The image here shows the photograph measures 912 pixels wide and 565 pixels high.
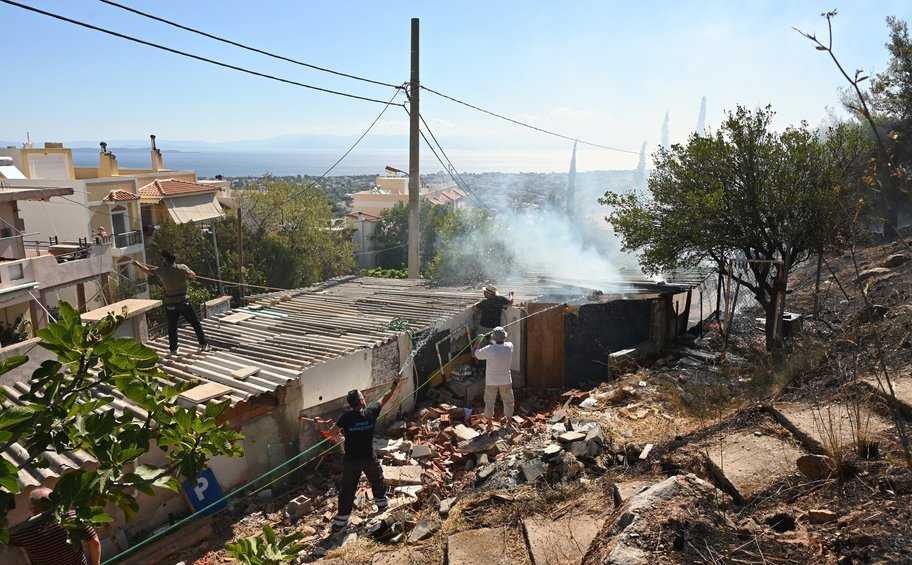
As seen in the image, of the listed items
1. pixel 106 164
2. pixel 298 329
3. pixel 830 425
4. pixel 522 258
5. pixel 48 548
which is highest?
pixel 106 164

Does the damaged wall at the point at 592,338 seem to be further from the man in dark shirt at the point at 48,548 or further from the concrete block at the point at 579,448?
the man in dark shirt at the point at 48,548

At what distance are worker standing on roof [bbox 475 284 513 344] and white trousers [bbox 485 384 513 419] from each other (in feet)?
10.1

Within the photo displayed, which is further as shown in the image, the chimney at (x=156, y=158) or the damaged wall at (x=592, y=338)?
the chimney at (x=156, y=158)

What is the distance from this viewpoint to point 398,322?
10.7 m

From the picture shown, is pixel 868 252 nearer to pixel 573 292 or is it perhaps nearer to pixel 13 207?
pixel 573 292

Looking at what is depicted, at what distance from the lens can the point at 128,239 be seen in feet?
95.5

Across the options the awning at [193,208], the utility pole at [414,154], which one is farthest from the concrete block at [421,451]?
the awning at [193,208]

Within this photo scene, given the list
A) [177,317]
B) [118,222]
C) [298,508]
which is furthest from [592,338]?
[118,222]

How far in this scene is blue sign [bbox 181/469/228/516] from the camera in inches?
294

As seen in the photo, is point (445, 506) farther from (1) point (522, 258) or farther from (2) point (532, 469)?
(1) point (522, 258)

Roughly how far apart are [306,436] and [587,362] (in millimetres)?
5578

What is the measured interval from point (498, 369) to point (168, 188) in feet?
95.7

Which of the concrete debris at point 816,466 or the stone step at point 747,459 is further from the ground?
the concrete debris at point 816,466

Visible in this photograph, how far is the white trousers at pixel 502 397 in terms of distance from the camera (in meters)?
8.85
